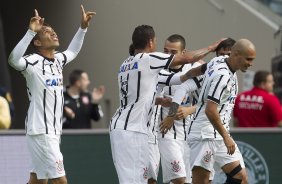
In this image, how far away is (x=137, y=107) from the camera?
12.5 m

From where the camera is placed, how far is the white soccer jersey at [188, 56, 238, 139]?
12438 mm

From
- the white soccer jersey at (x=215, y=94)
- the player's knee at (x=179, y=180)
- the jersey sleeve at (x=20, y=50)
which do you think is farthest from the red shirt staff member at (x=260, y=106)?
the jersey sleeve at (x=20, y=50)

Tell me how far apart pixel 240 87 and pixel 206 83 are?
7558mm

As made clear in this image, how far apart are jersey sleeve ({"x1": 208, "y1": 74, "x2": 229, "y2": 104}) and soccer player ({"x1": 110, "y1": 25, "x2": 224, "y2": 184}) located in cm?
32

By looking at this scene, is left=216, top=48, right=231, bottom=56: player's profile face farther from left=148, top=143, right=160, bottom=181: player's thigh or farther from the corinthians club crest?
the corinthians club crest

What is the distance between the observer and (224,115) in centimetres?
1284

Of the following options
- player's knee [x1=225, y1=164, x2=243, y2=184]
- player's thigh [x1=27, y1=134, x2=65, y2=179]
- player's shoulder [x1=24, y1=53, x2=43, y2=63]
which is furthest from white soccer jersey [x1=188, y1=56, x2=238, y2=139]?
player's shoulder [x1=24, y1=53, x2=43, y2=63]

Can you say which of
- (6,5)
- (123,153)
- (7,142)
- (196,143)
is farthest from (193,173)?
(6,5)

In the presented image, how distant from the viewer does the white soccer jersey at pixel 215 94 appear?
40.8ft

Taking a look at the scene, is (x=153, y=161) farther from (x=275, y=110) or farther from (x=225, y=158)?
(x=275, y=110)

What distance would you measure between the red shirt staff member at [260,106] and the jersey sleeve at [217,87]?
3762 mm

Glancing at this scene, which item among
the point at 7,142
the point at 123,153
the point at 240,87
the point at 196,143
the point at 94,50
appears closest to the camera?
the point at 123,153

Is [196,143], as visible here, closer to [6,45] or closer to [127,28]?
[127,28]

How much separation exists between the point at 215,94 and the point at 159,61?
722 mm
